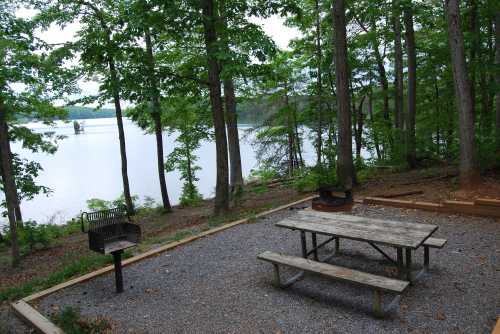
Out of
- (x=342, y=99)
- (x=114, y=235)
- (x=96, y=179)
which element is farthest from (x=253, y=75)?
(x=96, y=179)

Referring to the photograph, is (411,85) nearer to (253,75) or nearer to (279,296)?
(253,75)

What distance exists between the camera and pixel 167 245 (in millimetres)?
5480

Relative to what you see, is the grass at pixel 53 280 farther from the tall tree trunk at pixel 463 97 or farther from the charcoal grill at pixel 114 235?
the tall tree trunk at pixel 463 97

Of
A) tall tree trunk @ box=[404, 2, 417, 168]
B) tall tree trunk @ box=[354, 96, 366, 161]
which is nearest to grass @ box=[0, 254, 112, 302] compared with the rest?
tall tree trunk @ box=[404, 2, 417, 168]

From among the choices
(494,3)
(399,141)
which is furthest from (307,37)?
(494,3)

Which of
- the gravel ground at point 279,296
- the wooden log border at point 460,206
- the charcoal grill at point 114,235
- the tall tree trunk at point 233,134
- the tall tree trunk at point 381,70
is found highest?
the tall tree trunk at point 381,70

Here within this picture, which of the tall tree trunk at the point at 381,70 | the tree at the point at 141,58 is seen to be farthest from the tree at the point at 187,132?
the tall tree trunk at the point at 381,70

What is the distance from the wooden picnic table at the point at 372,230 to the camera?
11.2 feet

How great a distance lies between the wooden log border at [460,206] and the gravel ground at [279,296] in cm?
56

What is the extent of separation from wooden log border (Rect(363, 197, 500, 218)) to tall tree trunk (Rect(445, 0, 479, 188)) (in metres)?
0.93

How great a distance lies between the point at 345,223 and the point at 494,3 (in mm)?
7329

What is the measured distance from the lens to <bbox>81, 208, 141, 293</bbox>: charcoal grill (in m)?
3.78

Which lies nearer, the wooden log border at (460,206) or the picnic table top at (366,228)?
the picnic table top at (366,228)

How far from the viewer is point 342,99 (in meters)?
7.94
